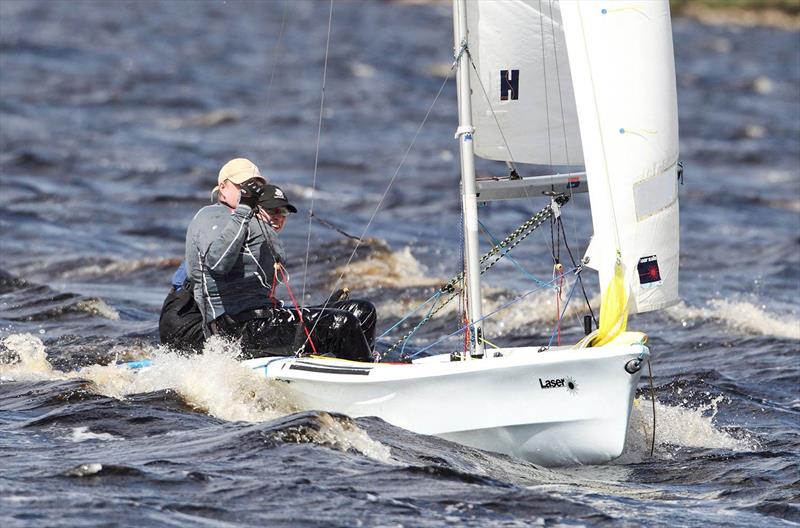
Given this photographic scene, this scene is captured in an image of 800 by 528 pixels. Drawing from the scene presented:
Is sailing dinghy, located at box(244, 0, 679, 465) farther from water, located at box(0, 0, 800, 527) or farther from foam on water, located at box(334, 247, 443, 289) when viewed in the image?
foam on water, located at box(334, 247, 443, 289)

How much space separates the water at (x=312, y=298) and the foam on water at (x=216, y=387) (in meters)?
0.02

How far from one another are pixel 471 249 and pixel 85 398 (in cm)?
281

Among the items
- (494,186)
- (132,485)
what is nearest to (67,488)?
(132,485)

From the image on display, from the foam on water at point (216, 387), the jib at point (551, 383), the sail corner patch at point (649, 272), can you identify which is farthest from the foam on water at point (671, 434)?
the foam on water at point (216, 387)

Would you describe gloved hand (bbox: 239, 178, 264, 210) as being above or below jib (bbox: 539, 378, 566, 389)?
above

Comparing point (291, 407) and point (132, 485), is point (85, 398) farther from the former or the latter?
point (132, 485)

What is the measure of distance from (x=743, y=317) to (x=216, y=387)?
7718 mm

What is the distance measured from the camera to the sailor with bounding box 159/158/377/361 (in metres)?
8.85

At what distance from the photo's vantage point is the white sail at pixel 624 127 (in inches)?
324

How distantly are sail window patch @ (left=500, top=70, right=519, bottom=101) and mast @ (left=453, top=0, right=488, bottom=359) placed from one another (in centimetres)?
59

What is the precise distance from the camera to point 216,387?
29.0 ft

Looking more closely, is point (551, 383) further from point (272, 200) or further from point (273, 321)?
point (272, 200)

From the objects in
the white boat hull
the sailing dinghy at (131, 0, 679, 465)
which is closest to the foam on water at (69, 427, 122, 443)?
the sailing dinghy at (131, 0, 679, 465)

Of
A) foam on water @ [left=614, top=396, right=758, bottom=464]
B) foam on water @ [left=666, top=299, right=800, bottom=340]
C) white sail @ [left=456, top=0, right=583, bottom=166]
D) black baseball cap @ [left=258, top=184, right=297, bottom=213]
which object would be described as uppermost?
white sail @ [left=456, top=0, right=583, bottom=166]
